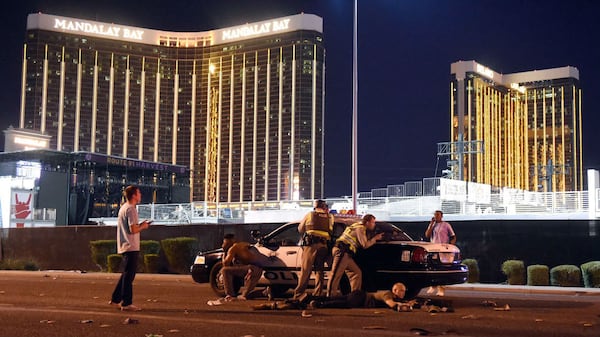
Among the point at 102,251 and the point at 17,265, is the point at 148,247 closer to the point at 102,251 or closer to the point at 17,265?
the point at 102,251

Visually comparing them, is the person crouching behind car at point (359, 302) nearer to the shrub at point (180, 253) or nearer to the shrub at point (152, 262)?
the shrub at point (180, 253)

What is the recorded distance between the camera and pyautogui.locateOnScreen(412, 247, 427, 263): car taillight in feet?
44.1

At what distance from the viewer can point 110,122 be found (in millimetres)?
133625

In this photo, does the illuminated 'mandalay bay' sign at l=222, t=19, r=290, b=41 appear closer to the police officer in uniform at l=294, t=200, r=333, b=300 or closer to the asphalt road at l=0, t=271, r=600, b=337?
the asphalt road at l=0, t=271, r=600, b=337

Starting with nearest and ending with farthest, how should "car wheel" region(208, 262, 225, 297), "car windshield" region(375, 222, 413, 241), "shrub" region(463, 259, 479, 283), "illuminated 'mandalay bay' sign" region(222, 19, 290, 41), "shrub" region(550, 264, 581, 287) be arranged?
"car windshield" region(375, 222, 413, 241), "car wheel" region(208, 262, 225, 297), "shrub" region(550, 264, 581, 287), "shrub" region(463, 259, 479, 283), "illuminated 'mandalay bay' sign" region(222, 19, 290, 41)

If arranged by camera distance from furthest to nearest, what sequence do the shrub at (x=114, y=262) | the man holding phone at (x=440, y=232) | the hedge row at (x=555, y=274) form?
the shrub at (x=114, y=262) → the hedge row at (x=555, y=274) → the man holding phone at (x=440, y=232)

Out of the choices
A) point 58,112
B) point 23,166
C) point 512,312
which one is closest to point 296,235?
point 512,312

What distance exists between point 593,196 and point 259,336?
24.9 metres

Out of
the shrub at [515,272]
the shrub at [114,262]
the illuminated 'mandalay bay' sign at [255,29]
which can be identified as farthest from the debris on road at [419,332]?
the illuminated 'mandalay bay' sign at [255,29]

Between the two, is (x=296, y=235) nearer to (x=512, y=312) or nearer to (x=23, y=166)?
(x=512, y=312)

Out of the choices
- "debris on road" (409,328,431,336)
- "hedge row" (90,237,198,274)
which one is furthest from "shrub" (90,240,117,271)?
"debris on road" (409,328,431,336)

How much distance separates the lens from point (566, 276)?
67.3 ft

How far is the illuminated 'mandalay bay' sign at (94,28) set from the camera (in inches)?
5236

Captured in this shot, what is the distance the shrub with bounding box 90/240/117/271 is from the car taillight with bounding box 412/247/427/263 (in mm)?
16904
